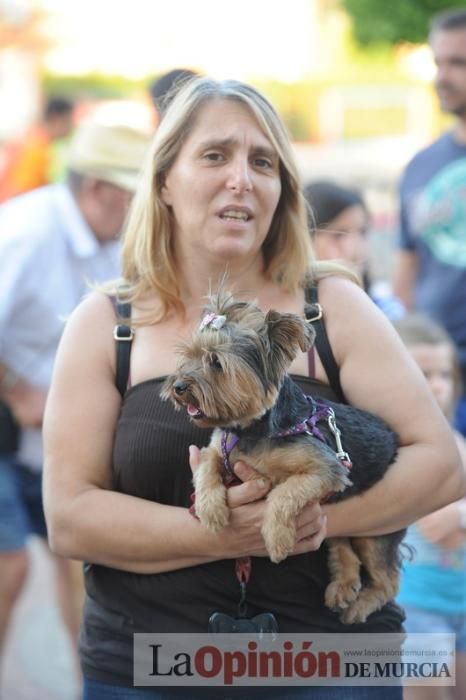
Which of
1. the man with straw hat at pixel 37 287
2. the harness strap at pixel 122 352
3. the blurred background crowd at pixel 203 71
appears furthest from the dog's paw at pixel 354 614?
the blurred background crowd at pixel 203 71

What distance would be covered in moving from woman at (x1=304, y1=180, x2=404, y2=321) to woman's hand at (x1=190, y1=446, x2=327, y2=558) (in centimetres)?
237

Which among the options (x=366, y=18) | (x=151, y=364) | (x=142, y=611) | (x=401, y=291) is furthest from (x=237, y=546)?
(x=366, y=18)

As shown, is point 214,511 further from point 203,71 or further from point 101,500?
point 203,71

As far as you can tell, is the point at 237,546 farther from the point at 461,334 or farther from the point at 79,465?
the point at 461,334

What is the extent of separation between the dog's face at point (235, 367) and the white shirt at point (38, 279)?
7.52ft

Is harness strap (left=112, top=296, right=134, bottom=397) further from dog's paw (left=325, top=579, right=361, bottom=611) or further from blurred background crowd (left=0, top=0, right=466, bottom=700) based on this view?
blurred background crowd (left=0, top=0, right=466, bottom=700)

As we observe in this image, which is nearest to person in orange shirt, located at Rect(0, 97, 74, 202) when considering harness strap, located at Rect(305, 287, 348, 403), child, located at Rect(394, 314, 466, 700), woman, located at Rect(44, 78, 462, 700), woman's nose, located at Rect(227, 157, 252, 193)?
child, located at Rect(394, 314, 466, 700)

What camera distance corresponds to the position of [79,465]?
9.77 ft

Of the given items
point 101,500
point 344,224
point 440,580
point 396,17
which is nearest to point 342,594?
point 101,500

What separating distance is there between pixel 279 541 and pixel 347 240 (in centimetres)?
266

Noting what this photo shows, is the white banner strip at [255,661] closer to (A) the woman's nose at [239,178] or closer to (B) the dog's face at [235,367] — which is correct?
(B) the dog's face at [235,367]

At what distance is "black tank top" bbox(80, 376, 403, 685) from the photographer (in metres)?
2.89

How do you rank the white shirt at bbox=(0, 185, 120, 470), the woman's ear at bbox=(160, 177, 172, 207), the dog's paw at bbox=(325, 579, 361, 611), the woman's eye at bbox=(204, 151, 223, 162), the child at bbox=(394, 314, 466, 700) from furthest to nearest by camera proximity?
the white shirt at bbox=(0, 185, 120, 470) → the child at bbox=(394, 314, 466, 700) → the woman's ear at bbox=(160, 177, 172, 207) → the woman's eye at bbox=(204, 151, 223, 162) → the dog's paw at bbox=(325, 579, 361, 611)

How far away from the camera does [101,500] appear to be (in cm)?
291
